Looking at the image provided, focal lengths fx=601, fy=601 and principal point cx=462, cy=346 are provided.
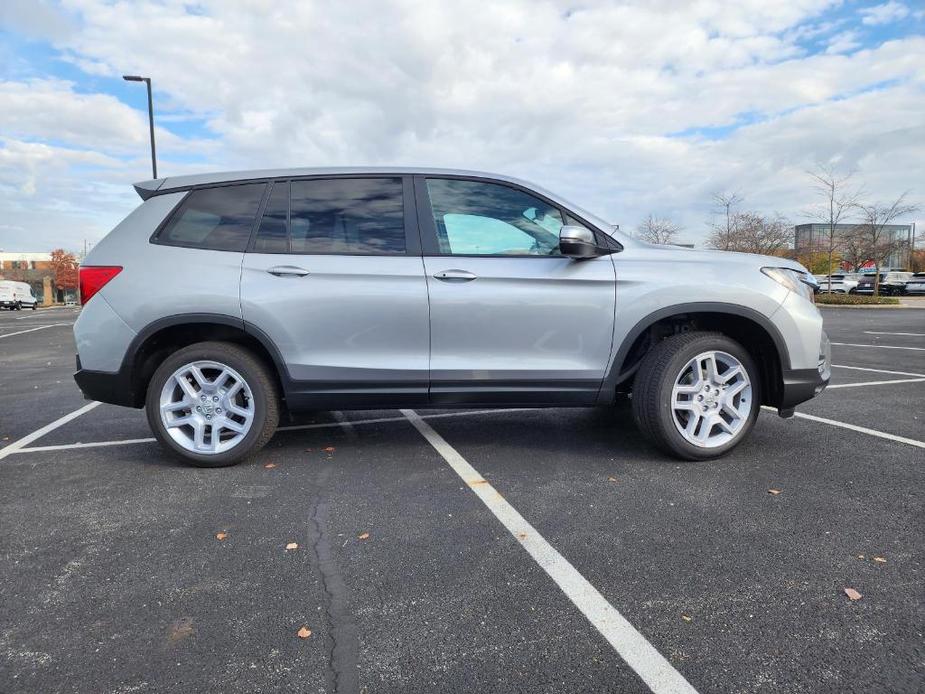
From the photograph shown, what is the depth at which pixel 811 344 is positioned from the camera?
388cm

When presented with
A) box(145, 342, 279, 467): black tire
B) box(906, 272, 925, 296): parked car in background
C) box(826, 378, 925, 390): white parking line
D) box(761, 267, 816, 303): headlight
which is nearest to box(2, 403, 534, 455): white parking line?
box(145, 342, 279, 467): black tire

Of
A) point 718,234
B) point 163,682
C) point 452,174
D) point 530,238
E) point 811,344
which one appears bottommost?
point 163,682

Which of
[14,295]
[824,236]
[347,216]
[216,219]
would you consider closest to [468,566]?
[347,216]

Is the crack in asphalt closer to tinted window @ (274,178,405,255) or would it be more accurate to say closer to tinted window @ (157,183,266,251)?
tinted window @ (274,178,405,255)

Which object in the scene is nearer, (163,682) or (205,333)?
(163,682)

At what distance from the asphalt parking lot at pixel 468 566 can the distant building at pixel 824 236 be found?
1246 inches

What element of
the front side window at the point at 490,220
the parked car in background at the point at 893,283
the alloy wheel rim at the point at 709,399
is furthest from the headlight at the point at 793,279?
the parked car in background at the point at 893,283

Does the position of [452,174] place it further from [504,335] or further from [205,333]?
[205,333]

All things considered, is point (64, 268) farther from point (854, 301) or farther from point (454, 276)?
point (454, 276)

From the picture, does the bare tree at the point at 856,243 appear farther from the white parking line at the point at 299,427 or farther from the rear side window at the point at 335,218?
the rear side window at the point at 335,218

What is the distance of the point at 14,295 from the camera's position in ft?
129

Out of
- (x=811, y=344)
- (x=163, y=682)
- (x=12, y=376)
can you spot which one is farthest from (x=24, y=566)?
(x=12, y=376)

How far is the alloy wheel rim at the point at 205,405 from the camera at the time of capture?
381 centimetres

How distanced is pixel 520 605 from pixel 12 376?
8892mm
